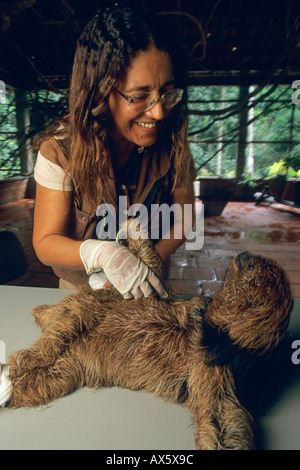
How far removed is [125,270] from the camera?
0.54 m

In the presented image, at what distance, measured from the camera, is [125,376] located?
50 cm

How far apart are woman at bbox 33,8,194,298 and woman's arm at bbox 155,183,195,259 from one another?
0.02 meters

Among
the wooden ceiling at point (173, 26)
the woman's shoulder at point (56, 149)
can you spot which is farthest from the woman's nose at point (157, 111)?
the wooden ceiling at point (173, 26)

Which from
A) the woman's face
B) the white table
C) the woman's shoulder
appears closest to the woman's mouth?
the woman's face

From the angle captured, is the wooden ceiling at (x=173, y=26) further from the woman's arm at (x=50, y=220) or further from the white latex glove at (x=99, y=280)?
the white latex glove at (x=99, y=280)

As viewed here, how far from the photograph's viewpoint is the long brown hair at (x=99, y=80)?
60 cm

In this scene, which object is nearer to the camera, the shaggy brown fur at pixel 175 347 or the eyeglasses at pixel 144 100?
the shaggy brown fur at pixel 175 347

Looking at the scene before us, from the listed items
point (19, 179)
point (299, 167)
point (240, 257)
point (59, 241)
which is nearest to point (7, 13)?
point (59, 241)

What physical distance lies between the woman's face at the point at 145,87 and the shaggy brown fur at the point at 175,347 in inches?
10.3

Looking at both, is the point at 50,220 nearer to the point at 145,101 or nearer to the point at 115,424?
the point at 145,101

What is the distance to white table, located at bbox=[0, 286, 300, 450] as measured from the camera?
393mm

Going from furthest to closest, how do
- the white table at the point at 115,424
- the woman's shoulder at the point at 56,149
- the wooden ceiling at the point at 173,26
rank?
the wooden ceiling at the point at 173,26
the woman's shoulder at the point at 56,149
the white table at the point at 115,424

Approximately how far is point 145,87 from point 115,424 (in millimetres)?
573

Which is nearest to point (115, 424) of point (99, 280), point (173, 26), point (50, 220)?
point (99, 280)
